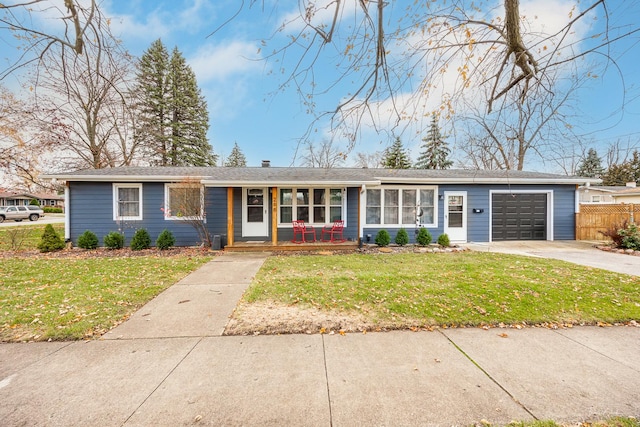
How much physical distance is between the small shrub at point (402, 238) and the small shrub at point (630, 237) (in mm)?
7024

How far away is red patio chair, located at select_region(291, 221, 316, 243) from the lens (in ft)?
31.7

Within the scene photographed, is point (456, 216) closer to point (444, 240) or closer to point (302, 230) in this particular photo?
point (444, 240)

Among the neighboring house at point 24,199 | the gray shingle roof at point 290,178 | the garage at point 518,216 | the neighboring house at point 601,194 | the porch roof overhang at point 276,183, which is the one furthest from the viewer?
the neighboring house at point 24,199

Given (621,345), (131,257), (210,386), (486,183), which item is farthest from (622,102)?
(131,257)

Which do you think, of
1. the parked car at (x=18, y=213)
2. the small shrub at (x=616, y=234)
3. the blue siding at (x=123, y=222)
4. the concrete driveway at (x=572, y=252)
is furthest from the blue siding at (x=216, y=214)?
the parked car at (x=18, y=213)

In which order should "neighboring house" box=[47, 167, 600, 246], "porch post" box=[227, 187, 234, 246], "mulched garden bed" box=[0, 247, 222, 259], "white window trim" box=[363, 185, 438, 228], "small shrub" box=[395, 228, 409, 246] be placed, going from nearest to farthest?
1. "mulched garden bed" box=[0, 247, 222, 259]
2. "porch post" box=[227, 187, 234, 246]
3. "neighboring house" box=[47, 167, 600, 246]
4. "small shrub" box=[395, 228, 409, 246]
5. "white window trim" box=[363, 185, 438, 228]

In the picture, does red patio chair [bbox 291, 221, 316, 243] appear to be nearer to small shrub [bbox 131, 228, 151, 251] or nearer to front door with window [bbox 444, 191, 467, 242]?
small shrub [bbox 131, 228, 151, 251]

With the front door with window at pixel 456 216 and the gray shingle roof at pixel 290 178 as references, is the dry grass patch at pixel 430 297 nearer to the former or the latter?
the gray shingle roof at pixel 290 178

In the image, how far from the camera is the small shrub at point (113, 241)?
8953 mm

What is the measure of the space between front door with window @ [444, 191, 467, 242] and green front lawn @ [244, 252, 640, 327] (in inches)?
160

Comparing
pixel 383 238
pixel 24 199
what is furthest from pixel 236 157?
pixel 383 238

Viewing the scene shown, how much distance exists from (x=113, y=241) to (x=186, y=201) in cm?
288

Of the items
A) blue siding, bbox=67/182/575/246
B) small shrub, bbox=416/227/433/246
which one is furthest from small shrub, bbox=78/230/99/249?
small shrub, bbox=416/227/433/246

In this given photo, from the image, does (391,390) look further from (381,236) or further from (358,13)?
(381,236)
